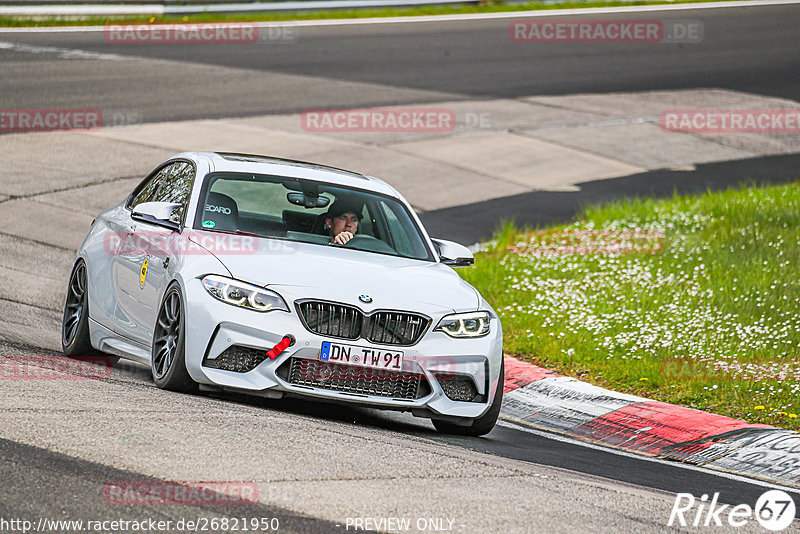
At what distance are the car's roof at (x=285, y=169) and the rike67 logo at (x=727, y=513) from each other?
3442 millimetres

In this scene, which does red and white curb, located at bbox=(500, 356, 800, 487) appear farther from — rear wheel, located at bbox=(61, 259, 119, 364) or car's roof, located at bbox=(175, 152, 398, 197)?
rear wheel, located at bbox=(61, 259, 119, 364)

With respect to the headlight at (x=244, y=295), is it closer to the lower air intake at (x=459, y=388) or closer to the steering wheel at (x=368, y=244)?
the lower air intake at (x=459, y=388)

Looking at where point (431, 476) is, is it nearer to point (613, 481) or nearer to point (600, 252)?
point (613, 481)

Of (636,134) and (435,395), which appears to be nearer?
(435,395)

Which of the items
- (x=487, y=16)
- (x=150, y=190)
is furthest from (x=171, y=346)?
(x=487, y=16)

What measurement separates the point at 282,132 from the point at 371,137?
4.72ft

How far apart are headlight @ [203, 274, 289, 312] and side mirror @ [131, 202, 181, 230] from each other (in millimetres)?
990

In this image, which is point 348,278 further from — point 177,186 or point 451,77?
point 451,77

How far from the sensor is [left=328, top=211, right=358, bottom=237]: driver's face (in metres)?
8.48

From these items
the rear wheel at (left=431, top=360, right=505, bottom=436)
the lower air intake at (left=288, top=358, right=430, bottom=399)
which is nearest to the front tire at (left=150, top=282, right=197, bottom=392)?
the lower air intake at (left=288, top=358, right=430, bottom=399)

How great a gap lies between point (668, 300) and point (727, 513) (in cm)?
532

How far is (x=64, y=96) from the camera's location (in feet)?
65.3

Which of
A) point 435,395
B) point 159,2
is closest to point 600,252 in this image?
point 435,395

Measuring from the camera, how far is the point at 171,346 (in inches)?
290
